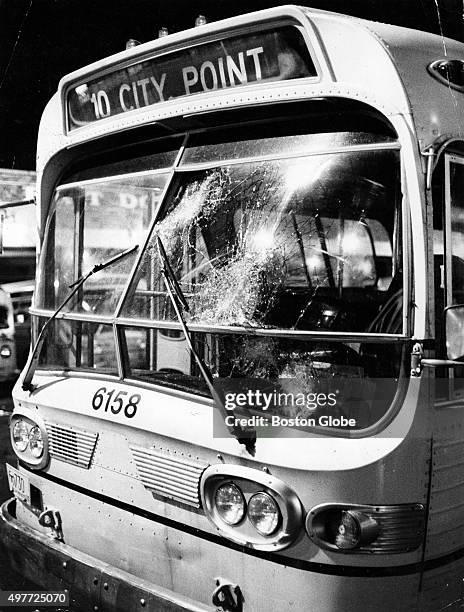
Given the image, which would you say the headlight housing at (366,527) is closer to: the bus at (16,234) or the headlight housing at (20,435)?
the headlight housing at (20,435)

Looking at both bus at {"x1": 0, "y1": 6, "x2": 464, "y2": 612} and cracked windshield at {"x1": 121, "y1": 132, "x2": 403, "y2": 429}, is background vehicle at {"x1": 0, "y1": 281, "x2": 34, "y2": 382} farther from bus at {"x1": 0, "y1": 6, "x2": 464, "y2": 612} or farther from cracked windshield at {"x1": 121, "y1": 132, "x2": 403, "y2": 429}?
cracked windshield at {"x1": 121, "y1": 132, "x2": 403, "y2": 429}

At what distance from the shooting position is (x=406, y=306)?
2.57 m

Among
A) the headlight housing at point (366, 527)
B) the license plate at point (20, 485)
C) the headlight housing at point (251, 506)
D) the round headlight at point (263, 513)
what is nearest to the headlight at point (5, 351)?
the license plate at point (20, 485)

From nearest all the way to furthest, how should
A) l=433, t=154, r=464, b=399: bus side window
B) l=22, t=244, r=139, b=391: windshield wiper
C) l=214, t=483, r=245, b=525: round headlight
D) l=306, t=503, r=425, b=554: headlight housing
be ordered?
l=306, t=503, r=425, b=554: headlight housing
l=433, t=154, r=464, b=399: bus side window
l=214, t=483, r=245, b=525: round headlight
l=22, t=244, r=139, b=391: windshield wiper

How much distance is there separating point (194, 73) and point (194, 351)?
4.13ft

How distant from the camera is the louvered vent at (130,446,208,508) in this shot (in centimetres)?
279

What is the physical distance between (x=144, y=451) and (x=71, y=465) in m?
0.55

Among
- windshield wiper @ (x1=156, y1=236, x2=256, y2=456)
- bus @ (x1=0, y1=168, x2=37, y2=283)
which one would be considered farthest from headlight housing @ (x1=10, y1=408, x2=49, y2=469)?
bus @ (x1=0, y1=168, x2=37, y2=283)

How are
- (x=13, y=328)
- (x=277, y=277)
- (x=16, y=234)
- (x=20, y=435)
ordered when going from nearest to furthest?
(x=277, y=277) → (x=20, y=435) → (x=13, y=328) → (x=16, y=234)

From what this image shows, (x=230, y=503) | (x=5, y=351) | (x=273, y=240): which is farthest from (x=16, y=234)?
(x=230, y=503)

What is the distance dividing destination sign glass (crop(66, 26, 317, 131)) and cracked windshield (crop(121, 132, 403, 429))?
276 mm

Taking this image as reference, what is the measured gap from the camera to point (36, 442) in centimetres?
355

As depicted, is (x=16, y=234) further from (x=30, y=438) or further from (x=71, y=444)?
(x=71, y=444)

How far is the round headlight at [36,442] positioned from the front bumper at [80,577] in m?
0.39
